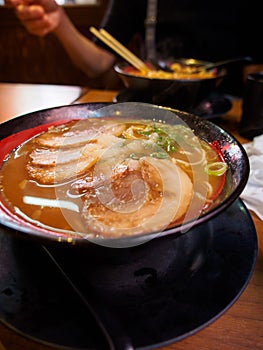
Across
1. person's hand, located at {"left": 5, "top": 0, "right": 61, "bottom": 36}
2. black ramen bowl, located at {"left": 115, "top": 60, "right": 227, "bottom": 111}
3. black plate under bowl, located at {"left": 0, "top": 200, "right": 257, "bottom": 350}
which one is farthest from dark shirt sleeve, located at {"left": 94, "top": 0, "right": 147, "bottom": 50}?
black plate under bowl, located at {"left": 0, "top": 200, "right": 257, "bottom": 350}

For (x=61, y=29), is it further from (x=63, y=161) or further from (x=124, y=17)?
Result: (x=63, y=161)

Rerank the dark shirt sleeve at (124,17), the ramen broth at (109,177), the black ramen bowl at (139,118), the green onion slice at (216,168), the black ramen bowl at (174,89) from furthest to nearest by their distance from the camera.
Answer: the dark shirt sleeve at (124,17)
the black ramen bowl at (174,89)
the green onion slice at (216,168)
the ramen broth at (109,177)
the black ramen bowl at (139,118)

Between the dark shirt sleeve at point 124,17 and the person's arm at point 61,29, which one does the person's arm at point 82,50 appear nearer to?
the person's arm at point 61,29

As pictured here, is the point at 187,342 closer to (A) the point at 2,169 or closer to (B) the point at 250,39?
(A) the point at 2,169

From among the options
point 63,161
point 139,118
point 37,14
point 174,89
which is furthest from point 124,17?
point 63,161

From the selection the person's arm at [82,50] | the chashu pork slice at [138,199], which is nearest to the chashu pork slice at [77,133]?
the chashu pork slice at [138,199]

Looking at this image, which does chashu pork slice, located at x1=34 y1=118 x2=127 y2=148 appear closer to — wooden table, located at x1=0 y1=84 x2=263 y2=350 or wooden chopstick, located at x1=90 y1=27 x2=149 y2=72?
wooden table, located at x1=0 y1=84 x2=263 y2=350

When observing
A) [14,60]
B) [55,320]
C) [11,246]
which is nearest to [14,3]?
[11,246]
